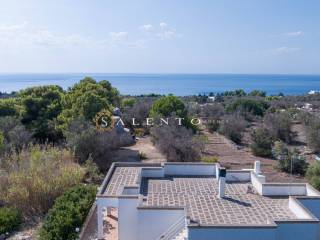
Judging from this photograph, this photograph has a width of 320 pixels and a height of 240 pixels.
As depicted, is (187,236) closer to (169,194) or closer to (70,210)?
(169,194)

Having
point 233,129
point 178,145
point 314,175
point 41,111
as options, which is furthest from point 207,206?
point 233,129

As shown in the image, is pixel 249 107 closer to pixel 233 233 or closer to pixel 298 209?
pixel 298 209

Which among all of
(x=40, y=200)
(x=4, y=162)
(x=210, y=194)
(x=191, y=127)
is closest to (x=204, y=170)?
(x=210, y=194)

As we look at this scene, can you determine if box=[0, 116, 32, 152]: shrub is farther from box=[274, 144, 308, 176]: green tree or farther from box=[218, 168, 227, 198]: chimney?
box=[274, 144, 308, 176]: green tree

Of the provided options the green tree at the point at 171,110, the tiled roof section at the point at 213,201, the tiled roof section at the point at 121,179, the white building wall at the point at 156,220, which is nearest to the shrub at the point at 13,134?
the tiled roof section at the point at 121,179

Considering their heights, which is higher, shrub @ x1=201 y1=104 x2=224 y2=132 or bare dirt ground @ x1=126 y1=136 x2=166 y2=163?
shrub @ x1=201 y1=104 x2=224 y2=132

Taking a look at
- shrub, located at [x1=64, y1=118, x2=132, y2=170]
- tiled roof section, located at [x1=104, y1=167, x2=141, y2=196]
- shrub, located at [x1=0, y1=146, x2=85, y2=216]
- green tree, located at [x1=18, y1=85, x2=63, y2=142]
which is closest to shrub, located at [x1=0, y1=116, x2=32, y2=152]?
green tree, located at [x1=18, y1=85, x2=63, y2=142]

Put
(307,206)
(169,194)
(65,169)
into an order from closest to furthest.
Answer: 1. (307,206)
2. (169,194)
3. (65,169)
